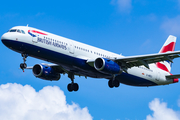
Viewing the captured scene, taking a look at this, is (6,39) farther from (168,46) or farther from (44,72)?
(168,46)

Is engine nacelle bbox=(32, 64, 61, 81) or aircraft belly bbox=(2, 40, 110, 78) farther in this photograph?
engine nacelle bbox=(32, 64, 61, 81)

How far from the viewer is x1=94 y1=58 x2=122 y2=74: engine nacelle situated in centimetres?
3625

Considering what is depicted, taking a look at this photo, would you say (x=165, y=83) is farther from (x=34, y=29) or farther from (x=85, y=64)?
(x=34, y=29)

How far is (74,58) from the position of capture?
119 feet

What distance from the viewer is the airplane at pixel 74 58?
113 feet

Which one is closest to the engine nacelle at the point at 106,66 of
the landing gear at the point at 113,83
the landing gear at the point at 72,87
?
the landing gear at the point at 113,83

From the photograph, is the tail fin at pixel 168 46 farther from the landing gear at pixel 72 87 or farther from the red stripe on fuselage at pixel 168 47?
the landing gear at pixel 72 87

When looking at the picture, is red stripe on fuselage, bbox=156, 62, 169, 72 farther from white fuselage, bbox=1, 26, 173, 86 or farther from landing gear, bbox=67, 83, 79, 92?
landing gear, bbox=67, 83, 79, 92

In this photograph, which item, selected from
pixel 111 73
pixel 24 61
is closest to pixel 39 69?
pixel 24 61

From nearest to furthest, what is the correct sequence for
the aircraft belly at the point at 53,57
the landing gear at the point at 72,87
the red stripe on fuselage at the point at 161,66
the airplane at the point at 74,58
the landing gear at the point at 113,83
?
the aircraft belly at the point at 53,57
the airplane at the point at 74,58
the landing gear at the point at 113,83
the landing gear at the point at 72,87
the red stripe on fuselage at the point at 161,66

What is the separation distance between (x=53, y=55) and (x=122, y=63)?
8.29m

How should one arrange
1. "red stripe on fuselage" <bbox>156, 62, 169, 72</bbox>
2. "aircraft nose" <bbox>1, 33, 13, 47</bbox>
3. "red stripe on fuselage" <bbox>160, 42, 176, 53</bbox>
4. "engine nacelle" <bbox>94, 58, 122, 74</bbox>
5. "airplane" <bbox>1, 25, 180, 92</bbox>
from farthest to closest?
"red stripe on fuselage" <bbox>160, 42, 176, 53</bbox> → "red stripe on fuselage" <bbox>156, 62, 169, 72</bbox> → "engine nacelle" <bbox>94, 58, 122, 74</bbox> → "airplane" <bbox>1, 25, 180, 92</bbox> → "aircraft nose" <bbox>1, 33, 13, 47</bbox>

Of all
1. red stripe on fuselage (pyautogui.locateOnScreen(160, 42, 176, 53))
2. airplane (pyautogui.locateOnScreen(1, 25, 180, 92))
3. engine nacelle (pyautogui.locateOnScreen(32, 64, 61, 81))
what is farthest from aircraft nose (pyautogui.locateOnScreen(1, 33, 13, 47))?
red stripe on fuselage (pyautogui.locateOnScreen(160, 42, 176, 53))

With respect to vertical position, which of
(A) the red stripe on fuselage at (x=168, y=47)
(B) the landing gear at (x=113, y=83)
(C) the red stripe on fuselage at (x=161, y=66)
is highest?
(A) the red stripe on fuselage at (x=168, y=47)
